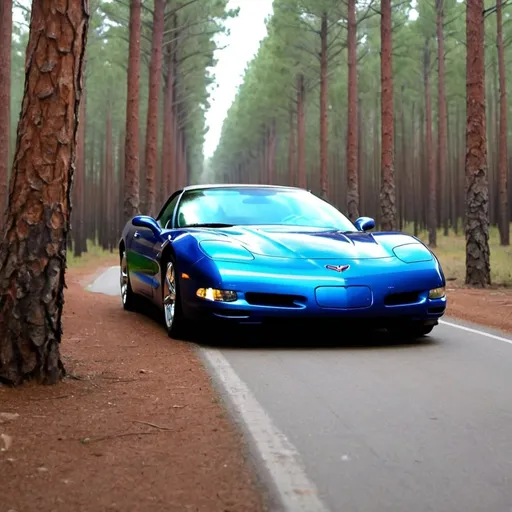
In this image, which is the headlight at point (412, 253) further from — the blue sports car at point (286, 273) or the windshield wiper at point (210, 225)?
the windshield wiper at point (210, 225)

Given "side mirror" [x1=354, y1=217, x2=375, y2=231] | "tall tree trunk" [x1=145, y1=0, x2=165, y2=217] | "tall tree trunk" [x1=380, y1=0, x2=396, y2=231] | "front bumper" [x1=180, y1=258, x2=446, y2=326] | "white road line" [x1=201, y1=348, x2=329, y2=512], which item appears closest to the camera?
"white road line" [x1=201, y1=348, x2=329, y2=512]

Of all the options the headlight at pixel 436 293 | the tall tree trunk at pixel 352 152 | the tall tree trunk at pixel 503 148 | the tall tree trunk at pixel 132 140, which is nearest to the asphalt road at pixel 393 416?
the headlight at pixel 436 293

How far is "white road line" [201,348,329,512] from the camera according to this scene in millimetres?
2795

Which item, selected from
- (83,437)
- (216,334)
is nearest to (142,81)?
(216,334)

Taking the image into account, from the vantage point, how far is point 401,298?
658 cm

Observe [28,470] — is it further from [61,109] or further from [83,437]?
[61,109]

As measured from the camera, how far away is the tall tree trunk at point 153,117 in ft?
84.9

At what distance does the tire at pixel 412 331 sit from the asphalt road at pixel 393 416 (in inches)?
5.8

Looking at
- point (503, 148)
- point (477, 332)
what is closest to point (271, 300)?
point (477, 332)

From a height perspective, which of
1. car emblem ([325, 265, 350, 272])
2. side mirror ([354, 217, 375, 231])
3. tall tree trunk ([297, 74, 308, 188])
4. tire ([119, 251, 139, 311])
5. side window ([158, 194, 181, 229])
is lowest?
tire ([119, 251, 139, 311])

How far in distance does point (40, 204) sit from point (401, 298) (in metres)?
3.28

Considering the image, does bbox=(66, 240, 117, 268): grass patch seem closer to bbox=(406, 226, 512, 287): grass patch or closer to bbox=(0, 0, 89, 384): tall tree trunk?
bbox=(406, 226, 512, 287): grass patch

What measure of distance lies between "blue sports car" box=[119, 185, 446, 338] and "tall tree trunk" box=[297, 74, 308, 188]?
1252 inches

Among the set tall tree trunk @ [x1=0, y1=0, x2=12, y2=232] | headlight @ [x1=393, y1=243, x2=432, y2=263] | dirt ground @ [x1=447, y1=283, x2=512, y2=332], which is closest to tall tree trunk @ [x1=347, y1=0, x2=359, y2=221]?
tall tree trunk @ [x1=0, y1=0, x2=12, y2=232]
